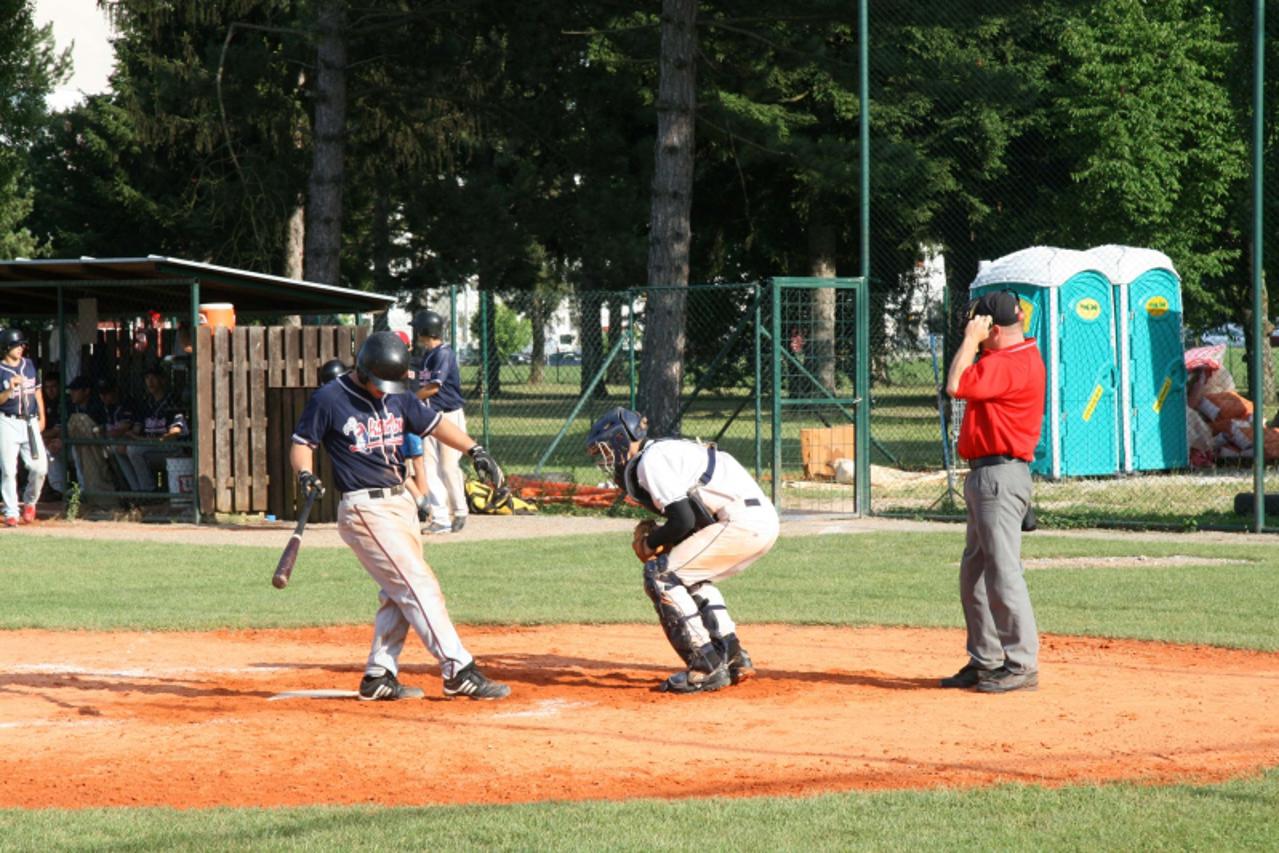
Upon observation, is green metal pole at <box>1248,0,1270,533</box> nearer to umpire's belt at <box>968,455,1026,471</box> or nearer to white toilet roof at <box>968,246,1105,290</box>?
white toilet roof at <box>968,246,1105,290</box>

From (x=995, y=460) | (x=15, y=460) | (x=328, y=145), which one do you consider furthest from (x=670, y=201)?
(x=995, y=460)

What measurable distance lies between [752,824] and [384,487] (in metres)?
3.29

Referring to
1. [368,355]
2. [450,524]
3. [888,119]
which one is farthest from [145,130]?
[368,355]

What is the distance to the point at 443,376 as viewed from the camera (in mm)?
15492

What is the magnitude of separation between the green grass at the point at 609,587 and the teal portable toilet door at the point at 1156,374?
275 inches

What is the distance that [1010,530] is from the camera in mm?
8328

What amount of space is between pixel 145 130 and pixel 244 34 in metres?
4.35

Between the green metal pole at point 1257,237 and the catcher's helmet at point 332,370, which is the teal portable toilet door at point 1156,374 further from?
the catcher's helmet at point 332,370

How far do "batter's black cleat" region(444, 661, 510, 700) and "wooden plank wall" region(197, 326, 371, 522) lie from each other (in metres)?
9.38

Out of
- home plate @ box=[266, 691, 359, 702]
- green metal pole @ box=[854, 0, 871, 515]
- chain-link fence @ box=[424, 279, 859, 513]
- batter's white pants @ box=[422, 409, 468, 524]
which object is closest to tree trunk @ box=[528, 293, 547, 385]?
chain-link fence @ box=[424, 279, 859, 513]

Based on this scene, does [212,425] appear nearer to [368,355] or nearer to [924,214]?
[368,355]

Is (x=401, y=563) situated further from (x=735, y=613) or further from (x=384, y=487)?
(x=735, y=613)

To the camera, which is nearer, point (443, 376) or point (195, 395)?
point (443, 376)

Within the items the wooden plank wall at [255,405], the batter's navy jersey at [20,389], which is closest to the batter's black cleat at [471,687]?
the wooden plank wall at [255,405]
